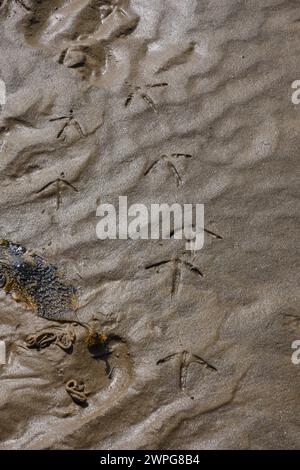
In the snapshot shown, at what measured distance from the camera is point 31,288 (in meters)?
3.29

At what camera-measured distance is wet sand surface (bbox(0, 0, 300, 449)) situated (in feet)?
9.52

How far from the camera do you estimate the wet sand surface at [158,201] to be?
2.90 m

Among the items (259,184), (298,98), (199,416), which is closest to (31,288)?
(199,416)

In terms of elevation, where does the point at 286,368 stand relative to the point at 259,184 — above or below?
below

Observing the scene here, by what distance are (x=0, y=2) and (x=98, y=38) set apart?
0.74 meters

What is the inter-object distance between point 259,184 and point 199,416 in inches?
50.0

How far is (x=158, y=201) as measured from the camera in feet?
11.4

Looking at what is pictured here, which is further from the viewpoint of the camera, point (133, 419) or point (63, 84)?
point (63, 84)

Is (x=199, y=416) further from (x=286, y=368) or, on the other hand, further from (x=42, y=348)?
(x=42, y=348)
